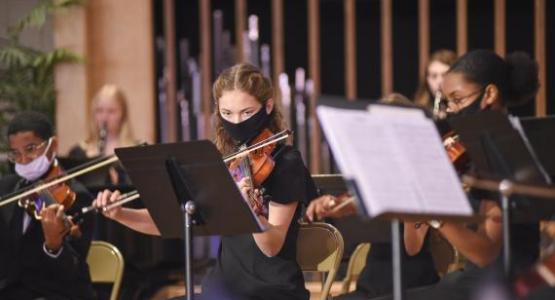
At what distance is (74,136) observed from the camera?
20.0ft

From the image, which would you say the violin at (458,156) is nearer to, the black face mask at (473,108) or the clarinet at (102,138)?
the black face mask at (473,108)

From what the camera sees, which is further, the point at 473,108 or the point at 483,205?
the point at 473,108

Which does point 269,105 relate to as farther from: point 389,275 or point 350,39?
point 350,39

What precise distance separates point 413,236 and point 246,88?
680 mm

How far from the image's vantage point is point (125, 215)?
132 inches

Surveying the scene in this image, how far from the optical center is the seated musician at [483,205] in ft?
9.34

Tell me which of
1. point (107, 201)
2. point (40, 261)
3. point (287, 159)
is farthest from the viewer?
point (40, 261)

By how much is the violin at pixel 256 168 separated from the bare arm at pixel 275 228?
0.05 metres

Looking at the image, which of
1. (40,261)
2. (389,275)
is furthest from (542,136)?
(40,261)

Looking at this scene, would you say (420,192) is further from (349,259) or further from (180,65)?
(180,65)

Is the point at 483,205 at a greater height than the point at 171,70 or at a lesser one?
lesser

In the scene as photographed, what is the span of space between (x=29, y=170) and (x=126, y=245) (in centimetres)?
102

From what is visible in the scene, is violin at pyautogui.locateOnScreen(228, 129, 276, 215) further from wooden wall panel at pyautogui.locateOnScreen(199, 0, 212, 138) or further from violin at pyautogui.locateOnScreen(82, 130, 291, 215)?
wooden wall panel at pyautogui.locateOnScreen(199, 0, 212, 138)

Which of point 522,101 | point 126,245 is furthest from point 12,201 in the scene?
point 522,101
